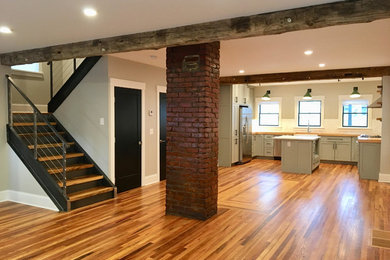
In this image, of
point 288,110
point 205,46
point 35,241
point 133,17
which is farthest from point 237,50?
point 288,110

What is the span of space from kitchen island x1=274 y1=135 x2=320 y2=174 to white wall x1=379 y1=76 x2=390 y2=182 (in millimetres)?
1541

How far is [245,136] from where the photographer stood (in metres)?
9.58

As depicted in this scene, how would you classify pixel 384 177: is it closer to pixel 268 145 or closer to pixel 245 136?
pixel 245 136

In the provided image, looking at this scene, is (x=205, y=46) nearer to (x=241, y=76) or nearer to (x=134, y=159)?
(x=134, y=159)

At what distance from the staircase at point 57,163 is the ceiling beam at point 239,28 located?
1.32m

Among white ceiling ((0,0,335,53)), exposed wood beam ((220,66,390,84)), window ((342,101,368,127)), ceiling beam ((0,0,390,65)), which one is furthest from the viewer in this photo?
window ((342,101,368,127))

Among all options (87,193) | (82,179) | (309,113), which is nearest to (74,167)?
(82,179)

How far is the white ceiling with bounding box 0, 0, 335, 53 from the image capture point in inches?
113

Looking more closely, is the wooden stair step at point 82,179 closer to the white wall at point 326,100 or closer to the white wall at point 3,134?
the white wall at point 3,134

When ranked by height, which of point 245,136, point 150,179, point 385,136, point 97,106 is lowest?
point 150,179

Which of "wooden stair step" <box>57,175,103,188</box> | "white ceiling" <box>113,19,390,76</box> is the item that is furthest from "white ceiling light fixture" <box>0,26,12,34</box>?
"wooden stair step" <box>57,175,103,188</box>

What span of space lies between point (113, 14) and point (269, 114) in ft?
28.7

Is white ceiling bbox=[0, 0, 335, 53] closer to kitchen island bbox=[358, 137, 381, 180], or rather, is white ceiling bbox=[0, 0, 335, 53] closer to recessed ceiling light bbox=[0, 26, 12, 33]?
recessed ceiling light bbox=[0, 26, 12, 33]

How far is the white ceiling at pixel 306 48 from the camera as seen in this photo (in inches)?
159
